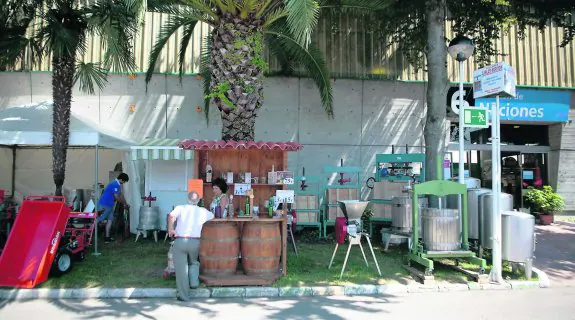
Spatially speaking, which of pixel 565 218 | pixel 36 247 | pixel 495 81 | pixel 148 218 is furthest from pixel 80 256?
pixel 565 218

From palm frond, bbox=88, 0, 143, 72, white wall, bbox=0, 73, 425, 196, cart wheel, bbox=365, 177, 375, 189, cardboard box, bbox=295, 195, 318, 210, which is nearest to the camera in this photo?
palm frond, bbox=88, 0, 143, 72

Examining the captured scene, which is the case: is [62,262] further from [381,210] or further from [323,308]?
[381,210]

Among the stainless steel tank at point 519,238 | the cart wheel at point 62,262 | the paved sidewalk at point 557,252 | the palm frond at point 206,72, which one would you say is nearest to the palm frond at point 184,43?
the palm frond at point 206,72

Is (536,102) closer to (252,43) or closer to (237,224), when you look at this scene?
(252,43)

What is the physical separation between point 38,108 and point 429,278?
9721mm

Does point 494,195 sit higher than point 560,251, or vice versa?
point 494,195

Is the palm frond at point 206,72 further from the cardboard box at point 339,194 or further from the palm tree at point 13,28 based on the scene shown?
the cardboard box at point 339,194

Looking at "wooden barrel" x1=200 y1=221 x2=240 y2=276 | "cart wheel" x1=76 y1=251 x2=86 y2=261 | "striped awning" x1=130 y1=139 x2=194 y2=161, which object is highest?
"striped awning" x1=130 y1=139 x2=194 y2=161

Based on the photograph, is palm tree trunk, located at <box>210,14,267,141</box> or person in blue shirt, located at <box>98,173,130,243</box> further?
person in blue shirt, located at <box>98,173,130,243</box>

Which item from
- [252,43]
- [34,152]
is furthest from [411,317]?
[34,152]

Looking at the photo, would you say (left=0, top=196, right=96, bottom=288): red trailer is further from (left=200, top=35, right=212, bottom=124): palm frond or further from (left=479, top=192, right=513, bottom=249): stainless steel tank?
(left=479, top=192, right=513, bottom=249): stainless steel tank

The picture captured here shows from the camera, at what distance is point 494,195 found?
23.3ft

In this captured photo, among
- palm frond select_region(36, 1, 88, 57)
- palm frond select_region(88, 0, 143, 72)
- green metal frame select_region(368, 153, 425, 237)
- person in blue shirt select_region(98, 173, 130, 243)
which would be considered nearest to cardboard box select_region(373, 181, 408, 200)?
green metal frame select_region(368, 153, 425, 237)

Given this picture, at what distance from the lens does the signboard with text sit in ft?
23.8
